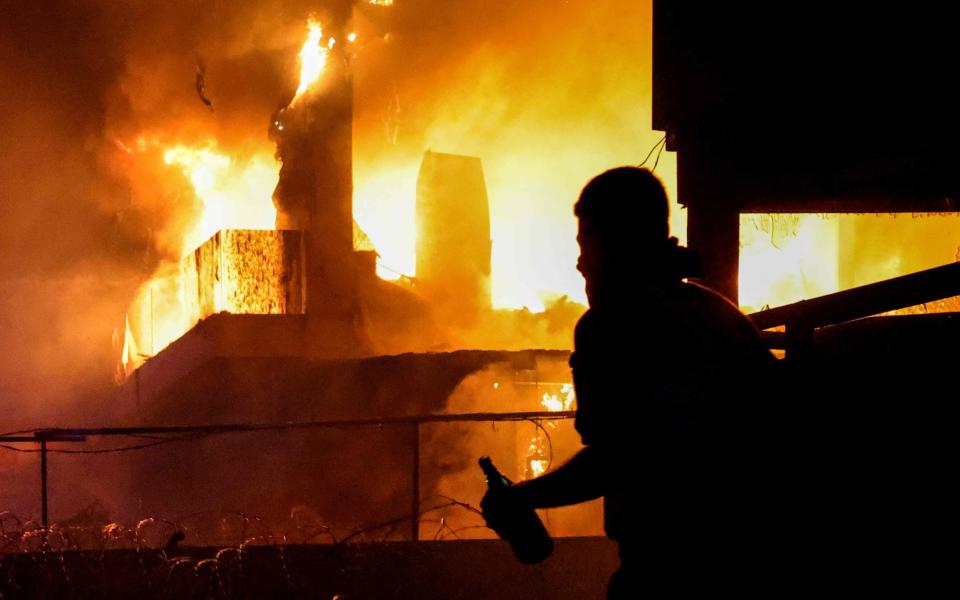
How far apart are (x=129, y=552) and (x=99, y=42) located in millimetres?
27075

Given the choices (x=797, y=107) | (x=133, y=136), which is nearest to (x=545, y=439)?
(x=797, y=107)

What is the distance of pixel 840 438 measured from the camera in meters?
2.70

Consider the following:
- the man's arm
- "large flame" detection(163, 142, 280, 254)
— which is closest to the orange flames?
"large flame" detection(163, 142, 280, 254)

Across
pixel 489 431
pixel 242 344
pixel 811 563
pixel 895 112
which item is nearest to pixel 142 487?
pixel 242 344

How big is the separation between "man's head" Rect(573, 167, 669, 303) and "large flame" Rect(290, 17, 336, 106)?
2119cm

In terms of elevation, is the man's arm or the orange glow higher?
the orange glow

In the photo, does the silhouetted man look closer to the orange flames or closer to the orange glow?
the orange flames

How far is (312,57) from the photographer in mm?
23438

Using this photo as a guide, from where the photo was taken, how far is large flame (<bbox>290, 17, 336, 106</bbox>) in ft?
74.1

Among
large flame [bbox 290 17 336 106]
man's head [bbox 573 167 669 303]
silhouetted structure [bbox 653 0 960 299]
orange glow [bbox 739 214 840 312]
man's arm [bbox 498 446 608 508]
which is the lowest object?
man's arm [bbox 498 446 608 508]

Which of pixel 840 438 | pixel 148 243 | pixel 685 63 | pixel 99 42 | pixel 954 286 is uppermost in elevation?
pixel 99 42

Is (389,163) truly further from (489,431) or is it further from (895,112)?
(895,112)

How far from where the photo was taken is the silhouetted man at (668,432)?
1.97m

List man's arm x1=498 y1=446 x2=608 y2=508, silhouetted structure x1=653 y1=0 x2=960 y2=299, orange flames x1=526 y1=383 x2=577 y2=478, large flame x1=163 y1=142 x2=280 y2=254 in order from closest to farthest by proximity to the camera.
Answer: man's arm x1=498 y1=446 x2=608 y2=508 → silhouetted structure x1=653 y1=0 x2=960 y2=299 → orange flames x1=526 y1=383 x2=577 y2=478 → large flame x1=163 y1=142 x2=280 y2=254
